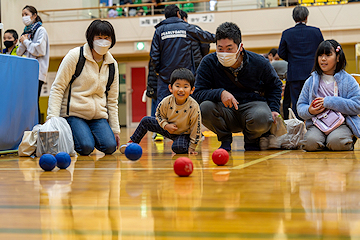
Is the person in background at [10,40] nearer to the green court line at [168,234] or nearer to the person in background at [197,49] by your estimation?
the person in background at [197,49]

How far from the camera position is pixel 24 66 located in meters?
3.79

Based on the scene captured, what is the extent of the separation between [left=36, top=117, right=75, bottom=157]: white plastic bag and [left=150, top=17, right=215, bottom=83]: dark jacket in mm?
1832

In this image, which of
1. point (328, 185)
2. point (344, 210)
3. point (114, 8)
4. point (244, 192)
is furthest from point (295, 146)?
point (114, 8)

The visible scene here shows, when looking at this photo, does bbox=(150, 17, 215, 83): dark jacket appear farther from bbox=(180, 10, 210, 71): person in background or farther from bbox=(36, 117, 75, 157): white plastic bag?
bbox=(36, 117, 75, 157): white plastic bag

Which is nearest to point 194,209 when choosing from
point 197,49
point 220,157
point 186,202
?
point 186,202

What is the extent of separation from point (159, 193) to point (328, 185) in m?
0.76

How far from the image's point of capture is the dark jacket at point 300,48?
4965mm

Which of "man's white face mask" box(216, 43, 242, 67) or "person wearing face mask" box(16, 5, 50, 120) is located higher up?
"person wearing face mask" box(16, 5, 50, 120)

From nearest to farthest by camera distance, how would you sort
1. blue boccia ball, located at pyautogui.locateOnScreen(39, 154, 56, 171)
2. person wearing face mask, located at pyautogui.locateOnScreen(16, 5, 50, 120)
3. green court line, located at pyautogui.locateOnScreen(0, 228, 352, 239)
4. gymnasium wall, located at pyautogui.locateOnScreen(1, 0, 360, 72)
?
1. green court line, located at pyautogui.locateOnScreen(0, 228, 352, 239)
2. blue boccia ball, located at pyautogui.locateOnScreen(39, 154, 56, 171)
3. person wearing face mask, located at pyautogui.locateOnScreen(16, 5, 50, 120)
4. gymnasium wall, located at pyautogui.locateOnScreen(1, 0, 360, 72)

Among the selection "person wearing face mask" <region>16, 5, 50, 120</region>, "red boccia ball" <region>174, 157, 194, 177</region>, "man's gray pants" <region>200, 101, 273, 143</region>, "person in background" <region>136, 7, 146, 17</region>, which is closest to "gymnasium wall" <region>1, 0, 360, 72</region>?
"person in background" <region>136, 7, 146, 17</region>

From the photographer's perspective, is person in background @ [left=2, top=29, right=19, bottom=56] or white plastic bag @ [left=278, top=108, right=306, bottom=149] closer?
white plastic bag @ [left=278, top=108, right=306, bottom=149]

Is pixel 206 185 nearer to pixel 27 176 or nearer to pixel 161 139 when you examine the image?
pixel 27 176

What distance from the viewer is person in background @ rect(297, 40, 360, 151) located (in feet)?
10.6

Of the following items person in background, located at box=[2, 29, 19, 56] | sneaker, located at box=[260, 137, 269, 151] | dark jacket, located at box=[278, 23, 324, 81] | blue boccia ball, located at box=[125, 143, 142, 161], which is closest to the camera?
blue boccia ball, located at box=[125, 143, 142, 161]
